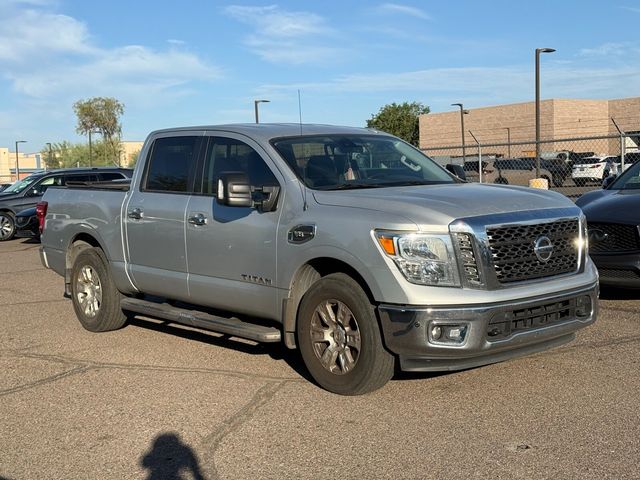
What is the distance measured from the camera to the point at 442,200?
204 inches

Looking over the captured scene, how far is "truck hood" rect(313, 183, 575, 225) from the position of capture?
4.96 metres

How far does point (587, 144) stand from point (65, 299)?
5130 cm

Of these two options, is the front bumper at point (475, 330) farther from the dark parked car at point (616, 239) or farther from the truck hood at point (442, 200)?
the dark parked car at point (616, 239)

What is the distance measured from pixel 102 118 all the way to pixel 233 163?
236 ft

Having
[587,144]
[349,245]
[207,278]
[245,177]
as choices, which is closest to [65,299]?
[207,278]

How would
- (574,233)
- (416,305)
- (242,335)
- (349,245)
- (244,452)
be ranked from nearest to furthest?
(244,452), (416,305), (349,245), (574,233), (242,335)

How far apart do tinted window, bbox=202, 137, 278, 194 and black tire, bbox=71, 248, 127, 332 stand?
1.74 meters

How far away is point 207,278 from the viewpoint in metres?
6.35

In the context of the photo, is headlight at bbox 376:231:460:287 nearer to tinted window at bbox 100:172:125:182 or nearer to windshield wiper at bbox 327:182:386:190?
windshield wiper at bbox 327:182:386:190

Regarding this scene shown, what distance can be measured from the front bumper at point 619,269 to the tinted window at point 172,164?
13.7ft

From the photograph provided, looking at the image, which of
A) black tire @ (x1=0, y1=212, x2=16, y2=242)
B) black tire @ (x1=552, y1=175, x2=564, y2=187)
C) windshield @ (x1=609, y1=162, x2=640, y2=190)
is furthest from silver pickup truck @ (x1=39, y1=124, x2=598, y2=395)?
black tire @ (x1=552, y1=175, x2=564, y2=187)

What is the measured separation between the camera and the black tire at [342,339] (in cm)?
506

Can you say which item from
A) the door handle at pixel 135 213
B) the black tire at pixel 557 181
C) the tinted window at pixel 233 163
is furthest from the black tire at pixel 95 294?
the black tire at pixel 557 181

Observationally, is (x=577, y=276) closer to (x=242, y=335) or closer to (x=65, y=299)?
(x=242, y=335)
